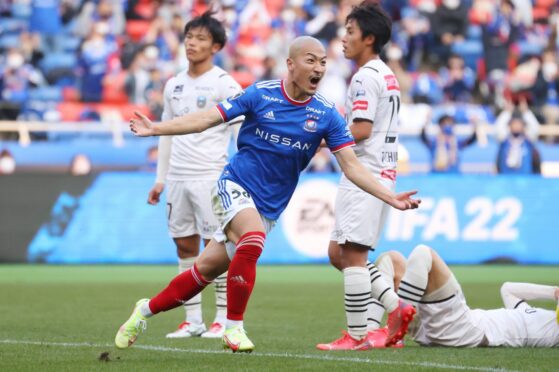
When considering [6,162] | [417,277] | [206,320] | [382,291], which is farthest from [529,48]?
[417,277]

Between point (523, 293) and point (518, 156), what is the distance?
12.1 m

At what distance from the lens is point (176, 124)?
24.2 feet

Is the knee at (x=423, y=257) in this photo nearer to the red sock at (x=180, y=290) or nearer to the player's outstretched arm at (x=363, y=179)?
the player's outstretched arm at (x=363, y=179)

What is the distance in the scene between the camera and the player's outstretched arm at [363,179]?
7.47 m

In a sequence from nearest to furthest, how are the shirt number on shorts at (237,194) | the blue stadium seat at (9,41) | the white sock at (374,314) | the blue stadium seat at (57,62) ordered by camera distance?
the shirt number on shorts at (237,194) < the white sock at (374,314) < the blue stadium seat at (57,62) < the blue stadium seat at (9,41)

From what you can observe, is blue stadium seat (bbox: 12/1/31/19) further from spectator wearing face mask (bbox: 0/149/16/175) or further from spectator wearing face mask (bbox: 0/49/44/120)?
spectator wearing face mask (bbox: 0/149/16/175)

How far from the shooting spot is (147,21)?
2742cm

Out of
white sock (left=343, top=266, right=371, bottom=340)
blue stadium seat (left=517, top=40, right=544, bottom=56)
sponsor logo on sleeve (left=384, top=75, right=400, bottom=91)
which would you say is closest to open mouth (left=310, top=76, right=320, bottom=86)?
sponsor logo on sleeve (left=384, top=75, right=400, bottom=91)

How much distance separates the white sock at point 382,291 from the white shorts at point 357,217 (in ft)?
0.90

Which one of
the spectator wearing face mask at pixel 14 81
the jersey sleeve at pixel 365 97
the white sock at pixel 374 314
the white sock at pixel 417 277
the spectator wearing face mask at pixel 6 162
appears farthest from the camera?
the spectator wearing face mask at pixel 14 81

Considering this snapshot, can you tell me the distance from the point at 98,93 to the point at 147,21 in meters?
4.26

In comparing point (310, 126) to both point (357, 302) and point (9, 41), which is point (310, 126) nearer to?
point (357, 302)

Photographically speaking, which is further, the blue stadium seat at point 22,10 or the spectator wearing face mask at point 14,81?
the blue stadium seat at point 22,10

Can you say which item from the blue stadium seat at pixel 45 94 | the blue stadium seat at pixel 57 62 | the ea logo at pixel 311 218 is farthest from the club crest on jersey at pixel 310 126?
the blue stadium seat at pixel 57 62
